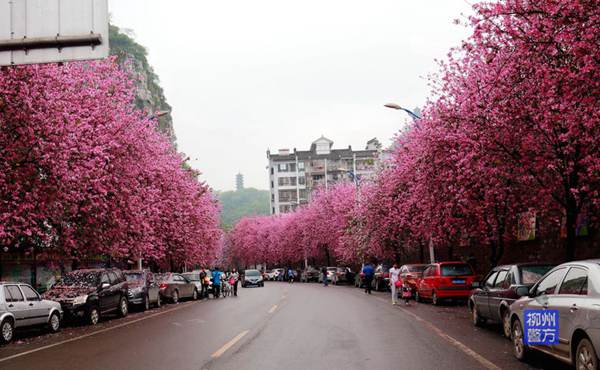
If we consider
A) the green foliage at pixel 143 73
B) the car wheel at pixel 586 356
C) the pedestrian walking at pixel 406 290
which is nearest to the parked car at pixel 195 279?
the pedestrian walking at pixel 406 290

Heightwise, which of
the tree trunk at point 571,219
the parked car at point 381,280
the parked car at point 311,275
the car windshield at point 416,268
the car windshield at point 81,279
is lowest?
the parked car at point 311,275

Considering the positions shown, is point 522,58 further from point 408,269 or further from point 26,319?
point 408,269

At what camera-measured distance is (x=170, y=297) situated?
32.6 m

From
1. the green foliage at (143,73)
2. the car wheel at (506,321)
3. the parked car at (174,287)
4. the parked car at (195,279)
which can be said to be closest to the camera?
the car wheel at (506,321)

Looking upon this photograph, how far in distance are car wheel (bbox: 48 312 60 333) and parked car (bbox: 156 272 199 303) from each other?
41.5 ft

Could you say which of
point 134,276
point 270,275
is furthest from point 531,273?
point 270,275

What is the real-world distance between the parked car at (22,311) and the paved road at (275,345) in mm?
489

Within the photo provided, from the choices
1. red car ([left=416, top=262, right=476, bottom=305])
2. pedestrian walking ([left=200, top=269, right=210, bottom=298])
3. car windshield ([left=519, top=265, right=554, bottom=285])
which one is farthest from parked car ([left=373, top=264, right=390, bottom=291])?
car windshield ([left=519, top=265, right=554, bottom=285])

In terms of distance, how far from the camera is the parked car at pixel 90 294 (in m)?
20.3

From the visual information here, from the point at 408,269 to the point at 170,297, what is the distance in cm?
1214

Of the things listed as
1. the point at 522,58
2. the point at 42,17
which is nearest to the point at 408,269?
the point at 522,58

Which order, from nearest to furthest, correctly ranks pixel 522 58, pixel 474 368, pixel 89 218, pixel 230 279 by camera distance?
pixel 474 368, pixel 522 58, pixel 89 218, pixel 230 279

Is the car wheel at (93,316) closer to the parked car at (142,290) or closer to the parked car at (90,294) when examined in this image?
the parked car at (90,294)

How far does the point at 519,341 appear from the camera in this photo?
1038 centimetres
